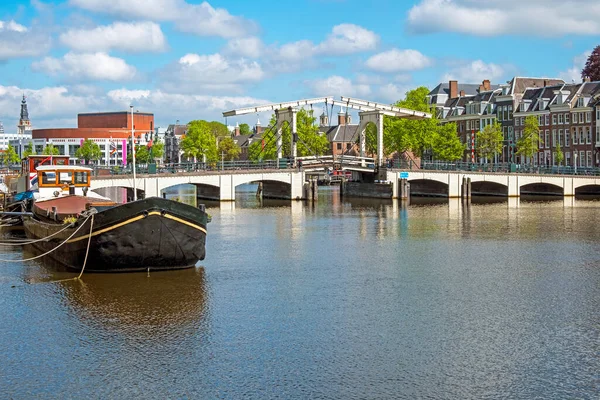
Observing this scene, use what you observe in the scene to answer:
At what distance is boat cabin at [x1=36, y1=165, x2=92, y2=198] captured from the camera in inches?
1219

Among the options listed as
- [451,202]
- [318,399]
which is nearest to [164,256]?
[318,399]

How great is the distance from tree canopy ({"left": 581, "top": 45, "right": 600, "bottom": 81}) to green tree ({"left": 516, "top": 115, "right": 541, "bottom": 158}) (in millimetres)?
9956

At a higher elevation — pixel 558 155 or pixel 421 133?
pixel 421 133

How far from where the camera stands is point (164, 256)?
2206cm

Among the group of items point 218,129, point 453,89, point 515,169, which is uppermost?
point 453,89

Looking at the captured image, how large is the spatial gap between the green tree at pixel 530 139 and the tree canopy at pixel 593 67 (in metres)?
9.96

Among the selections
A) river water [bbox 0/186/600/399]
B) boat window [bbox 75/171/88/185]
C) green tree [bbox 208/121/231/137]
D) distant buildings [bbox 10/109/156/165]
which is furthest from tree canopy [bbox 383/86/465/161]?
distant buildings [bbox 10/109/156/165]

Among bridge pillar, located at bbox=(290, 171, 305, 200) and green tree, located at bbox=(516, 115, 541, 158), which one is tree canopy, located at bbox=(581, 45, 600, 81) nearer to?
green tree, located at bbox=(516, 115, 541, 158)

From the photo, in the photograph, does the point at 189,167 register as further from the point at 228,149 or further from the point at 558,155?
the point at 228,149

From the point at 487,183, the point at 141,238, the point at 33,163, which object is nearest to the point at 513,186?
the point at 487,183

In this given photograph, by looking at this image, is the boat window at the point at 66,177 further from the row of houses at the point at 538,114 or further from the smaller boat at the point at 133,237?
the row of houses at the point at 538,114

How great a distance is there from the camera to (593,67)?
87.2 meters

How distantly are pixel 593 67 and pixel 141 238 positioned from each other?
76.7m

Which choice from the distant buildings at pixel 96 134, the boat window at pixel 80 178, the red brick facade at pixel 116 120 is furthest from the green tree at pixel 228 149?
the boat window at pixel 80 178
